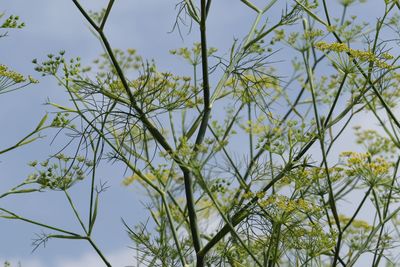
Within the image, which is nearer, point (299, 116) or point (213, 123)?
point (213, 123)

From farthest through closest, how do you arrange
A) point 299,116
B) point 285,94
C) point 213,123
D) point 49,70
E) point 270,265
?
1. point 285,94
2. point 299,116
3. point 213,123
4. point 49,70
5. point 270,265

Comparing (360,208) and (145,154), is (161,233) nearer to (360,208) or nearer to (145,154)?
(145,154)

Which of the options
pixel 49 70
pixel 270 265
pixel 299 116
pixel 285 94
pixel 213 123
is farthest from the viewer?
pixel 285 94

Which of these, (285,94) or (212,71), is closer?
(212,71)

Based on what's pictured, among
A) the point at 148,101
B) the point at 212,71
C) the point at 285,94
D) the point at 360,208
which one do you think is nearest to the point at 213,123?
the point at 212,71

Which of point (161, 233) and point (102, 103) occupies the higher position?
point (102, 103)

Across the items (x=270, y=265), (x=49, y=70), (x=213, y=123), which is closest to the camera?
(x=270, y=265)

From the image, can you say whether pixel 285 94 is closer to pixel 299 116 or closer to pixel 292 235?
pixel 299 116

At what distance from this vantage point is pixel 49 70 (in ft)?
12.8

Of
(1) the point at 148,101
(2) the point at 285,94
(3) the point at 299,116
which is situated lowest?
(1) the point at 148,101

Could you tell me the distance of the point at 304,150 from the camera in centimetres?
371

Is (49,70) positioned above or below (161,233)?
above

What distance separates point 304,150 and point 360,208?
520mm

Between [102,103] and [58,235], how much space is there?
0.78 meters
